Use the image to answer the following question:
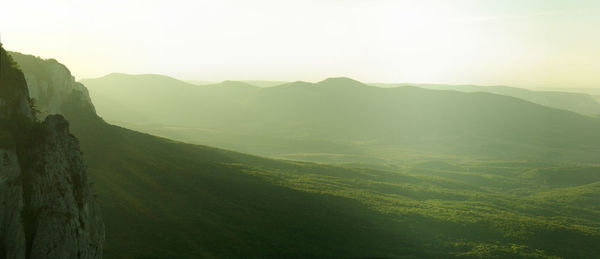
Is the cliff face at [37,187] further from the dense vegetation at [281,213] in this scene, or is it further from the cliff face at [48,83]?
the cliff face at [48,83]

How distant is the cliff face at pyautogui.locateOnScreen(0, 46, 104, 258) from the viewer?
67.9 feet

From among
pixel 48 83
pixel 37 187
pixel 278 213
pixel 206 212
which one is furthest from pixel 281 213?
pixel 37 187

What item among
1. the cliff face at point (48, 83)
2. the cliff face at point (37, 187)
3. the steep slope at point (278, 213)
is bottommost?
the steep slope at point (278, 213)

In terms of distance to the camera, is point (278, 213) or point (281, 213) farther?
point (281, 213)

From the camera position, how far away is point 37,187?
22.3 metres

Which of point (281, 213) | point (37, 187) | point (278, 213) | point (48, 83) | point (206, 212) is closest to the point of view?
point (37, 187)

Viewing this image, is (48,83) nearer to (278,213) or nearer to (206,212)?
(206,212)

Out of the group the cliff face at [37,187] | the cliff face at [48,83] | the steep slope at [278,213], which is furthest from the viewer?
the cliff face at [48,83]

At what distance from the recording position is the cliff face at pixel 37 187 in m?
20.7

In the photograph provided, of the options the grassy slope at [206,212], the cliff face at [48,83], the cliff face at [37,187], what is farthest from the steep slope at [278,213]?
the cliff face at [37,187]

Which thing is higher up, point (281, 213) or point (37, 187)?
point (37, 187)

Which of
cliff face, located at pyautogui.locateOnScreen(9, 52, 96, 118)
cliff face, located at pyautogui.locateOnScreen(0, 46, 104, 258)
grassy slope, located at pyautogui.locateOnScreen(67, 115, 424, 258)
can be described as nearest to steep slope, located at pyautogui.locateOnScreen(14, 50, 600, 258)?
grassy slope, located at pyautogui.locateOnScreen(67, 115, 424, 258)

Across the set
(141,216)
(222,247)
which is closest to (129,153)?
(141,216)

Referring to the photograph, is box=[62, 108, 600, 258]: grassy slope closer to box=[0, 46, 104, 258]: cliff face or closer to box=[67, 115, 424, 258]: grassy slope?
box=[67, 115, 424, 258]: grassy slope
